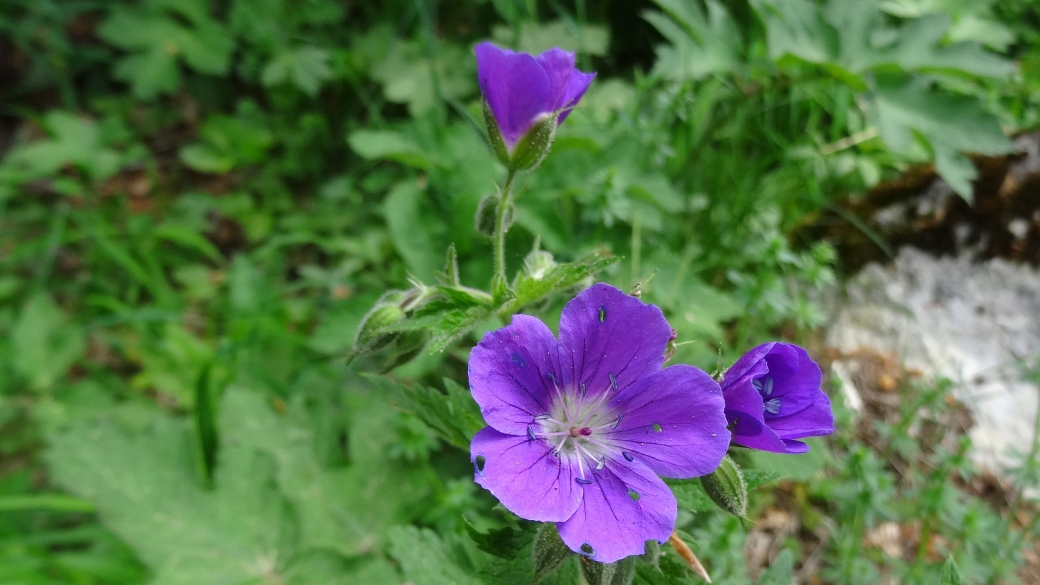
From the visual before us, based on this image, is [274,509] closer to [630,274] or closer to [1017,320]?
[630,274]

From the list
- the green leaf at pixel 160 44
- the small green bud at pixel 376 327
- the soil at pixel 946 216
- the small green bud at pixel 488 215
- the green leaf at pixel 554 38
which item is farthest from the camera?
the green leaf at pixel 160 44

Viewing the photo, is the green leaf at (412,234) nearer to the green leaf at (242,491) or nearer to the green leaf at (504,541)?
the green leaf at (242,491)

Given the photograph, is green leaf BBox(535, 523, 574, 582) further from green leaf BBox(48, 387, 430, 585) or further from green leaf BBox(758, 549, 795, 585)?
green leaf BBox(48, 387, 430, 585)

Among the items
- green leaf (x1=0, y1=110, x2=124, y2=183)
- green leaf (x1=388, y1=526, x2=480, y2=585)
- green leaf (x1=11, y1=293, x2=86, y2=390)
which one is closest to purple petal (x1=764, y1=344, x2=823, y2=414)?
green leaf (x1=388, y1=526, x2=480, y2=585)

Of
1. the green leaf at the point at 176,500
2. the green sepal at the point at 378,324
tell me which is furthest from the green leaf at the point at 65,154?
the green sepal at the point at 378,324

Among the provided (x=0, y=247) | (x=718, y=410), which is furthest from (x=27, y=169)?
(x=718, y=410)

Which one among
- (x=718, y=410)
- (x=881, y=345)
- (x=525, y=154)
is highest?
(x=525, y=154)
